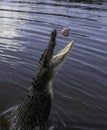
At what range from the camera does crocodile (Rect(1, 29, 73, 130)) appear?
6590 mm

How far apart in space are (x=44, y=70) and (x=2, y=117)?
2.41 metres

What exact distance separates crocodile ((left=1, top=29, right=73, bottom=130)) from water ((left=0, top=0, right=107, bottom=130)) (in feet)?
4.73

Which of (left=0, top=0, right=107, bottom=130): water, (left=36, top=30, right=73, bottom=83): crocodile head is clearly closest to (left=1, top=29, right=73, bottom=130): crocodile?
(left=36, top=30, right=73, bottom=83): crocodile head

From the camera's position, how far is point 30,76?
37.8ft

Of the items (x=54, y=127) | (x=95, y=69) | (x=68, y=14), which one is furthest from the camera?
(x=68, y=14)

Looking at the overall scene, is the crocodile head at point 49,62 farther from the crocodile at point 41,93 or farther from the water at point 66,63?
the water at point 66,63

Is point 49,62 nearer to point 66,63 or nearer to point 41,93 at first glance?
point 41,93

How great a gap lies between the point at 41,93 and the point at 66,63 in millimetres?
6204

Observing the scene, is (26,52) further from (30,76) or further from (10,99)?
(10,99)

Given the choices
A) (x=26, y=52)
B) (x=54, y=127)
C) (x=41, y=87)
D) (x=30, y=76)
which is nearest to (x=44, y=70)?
(x=41, y=87)

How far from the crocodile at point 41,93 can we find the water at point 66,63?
144 cm

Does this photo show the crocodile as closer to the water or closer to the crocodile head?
the crocodile head

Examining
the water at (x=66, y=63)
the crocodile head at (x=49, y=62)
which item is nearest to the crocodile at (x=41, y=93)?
the crocodile head at (x=49, y=62)

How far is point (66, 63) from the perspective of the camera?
12.9 m
